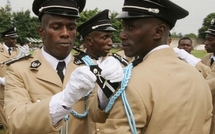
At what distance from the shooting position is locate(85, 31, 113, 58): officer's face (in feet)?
15.0

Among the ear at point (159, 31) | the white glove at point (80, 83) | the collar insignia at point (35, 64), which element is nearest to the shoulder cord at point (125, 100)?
the white glove at point (80, 83)

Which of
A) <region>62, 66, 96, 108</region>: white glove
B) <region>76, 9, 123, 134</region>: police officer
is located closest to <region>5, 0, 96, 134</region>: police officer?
<region>62, 66, 96, 108</region>: white glove

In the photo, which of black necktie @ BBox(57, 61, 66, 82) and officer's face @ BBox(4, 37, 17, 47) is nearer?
black necktie @ BBox(57, 61, 66, 82)

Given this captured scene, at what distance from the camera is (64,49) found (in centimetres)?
248

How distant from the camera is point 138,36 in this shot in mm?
1804

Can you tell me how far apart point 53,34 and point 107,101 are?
35.3 inches

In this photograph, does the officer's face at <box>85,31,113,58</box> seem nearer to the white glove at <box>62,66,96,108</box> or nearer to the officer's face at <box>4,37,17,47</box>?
the white glove at <box>62,66,96,108</box>

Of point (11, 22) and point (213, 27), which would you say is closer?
point (213, 27)

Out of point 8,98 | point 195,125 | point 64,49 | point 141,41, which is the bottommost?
point 8,98

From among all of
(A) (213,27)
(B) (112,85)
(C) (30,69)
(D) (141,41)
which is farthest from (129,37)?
(A) (213,27)

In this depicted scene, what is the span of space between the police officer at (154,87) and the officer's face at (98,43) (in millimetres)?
2639

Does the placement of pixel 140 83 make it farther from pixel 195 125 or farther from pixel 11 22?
pixel 11 22

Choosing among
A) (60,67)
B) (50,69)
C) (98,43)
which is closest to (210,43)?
(98,43)

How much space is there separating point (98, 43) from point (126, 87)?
2999 millimetres
